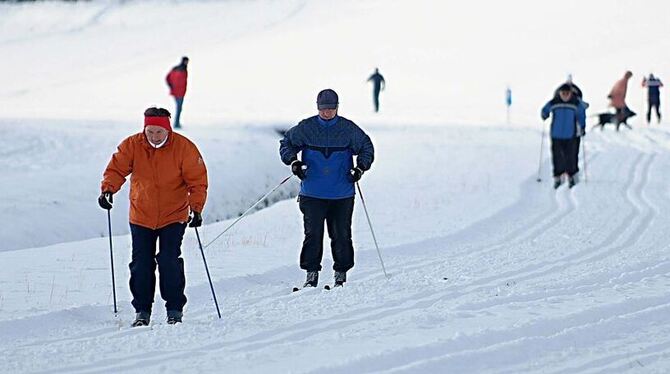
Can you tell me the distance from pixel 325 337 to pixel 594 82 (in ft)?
115

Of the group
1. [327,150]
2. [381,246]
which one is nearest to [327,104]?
[327,150]

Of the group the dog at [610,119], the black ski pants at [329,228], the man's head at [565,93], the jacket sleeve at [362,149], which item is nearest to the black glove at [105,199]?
the black ski pants at [329,228]

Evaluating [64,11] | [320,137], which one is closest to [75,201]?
[320,137]

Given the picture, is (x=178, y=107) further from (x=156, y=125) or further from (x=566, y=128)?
(x=156, y=125)

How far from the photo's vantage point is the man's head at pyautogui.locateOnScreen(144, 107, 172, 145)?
686 cm

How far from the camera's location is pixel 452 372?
5652mm

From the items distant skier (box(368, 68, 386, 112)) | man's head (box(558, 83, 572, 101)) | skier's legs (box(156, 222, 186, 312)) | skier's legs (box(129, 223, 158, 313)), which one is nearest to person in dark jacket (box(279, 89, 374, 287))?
skier's legs (box(156, 222, 186, 312))

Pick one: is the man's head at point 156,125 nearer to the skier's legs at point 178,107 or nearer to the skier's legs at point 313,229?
the skier's legs at point 313,229

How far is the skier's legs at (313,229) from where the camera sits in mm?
8492

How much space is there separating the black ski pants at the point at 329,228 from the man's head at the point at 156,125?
6.12 feet

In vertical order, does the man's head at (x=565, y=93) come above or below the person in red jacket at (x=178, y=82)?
below

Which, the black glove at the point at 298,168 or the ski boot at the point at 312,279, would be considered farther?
the ski boot at the point at 312,279

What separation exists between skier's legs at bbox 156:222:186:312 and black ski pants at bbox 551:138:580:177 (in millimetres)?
9825

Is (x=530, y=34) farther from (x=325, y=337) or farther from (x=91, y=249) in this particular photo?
(x=325, y=337)
